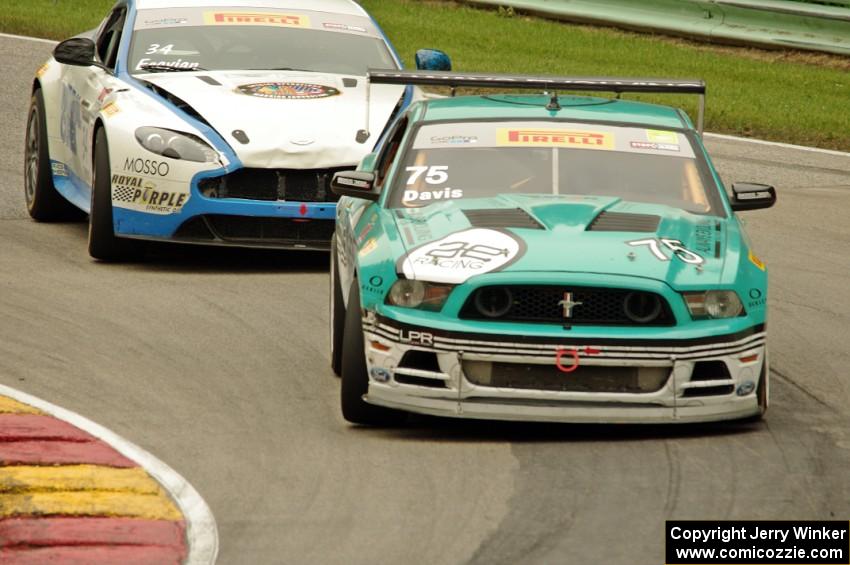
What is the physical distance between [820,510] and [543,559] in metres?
1.12

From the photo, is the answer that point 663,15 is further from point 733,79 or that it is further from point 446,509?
point 446,509

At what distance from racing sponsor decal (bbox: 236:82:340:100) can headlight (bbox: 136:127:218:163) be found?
0.60 m

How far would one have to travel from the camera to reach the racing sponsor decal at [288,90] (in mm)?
11273

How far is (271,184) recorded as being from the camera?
1082cm

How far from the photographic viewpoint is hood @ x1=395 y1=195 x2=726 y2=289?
7.49 meters

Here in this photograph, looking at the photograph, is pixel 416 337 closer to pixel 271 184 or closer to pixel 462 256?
pixel 462 256

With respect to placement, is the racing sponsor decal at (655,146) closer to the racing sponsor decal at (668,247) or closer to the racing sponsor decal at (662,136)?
the racing sponsor decal at (662,136)

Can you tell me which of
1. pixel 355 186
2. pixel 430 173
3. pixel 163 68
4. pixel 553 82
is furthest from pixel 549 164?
pixel 163 68

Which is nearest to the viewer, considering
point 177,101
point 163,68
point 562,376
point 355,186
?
point 562,376

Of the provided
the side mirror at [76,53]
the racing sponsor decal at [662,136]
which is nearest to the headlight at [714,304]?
Answer: the racing sponsor decal at [662,136]

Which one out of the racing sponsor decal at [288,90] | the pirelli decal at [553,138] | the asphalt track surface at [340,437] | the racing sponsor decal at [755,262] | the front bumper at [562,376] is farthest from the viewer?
the racing sponsor decal at [288,90]

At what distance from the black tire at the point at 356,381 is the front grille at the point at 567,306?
470mm

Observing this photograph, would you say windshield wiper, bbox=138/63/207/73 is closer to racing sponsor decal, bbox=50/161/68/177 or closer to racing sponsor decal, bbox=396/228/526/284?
racing sponsor decal, bbox=50/161/68/177

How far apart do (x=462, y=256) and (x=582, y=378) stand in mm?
693
